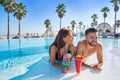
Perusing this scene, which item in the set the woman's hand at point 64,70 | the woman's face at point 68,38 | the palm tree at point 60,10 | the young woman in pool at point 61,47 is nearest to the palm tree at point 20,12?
the palm tree at point 60,10

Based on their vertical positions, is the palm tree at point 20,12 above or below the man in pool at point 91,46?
above

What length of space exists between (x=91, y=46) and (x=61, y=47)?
2.34ft

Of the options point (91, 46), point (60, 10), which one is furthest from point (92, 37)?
point (60, 10)

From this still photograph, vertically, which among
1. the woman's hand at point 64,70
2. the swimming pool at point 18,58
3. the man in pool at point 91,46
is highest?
the man in pool at point 91,46

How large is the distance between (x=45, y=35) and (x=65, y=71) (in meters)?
40.8

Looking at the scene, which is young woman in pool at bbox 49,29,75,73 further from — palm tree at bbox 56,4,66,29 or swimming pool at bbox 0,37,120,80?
palm tree at bbox 56,4,66,29

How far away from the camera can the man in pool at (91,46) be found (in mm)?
3221

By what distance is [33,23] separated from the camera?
50.8 metres

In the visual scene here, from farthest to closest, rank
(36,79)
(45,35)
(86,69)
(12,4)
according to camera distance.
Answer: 1. (45,35)
2. (12,4)
3. (86,69)
4. (36,79)

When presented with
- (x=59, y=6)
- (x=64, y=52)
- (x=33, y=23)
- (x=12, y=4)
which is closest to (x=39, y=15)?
(x=33, y=23)

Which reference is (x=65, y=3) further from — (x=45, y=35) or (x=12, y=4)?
(x=12, y=4)

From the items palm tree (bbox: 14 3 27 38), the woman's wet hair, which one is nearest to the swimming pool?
the woman's wet hair

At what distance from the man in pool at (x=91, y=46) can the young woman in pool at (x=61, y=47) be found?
0.22 m

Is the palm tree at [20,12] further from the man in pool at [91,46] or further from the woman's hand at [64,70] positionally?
the woman's hand at [64,70]
